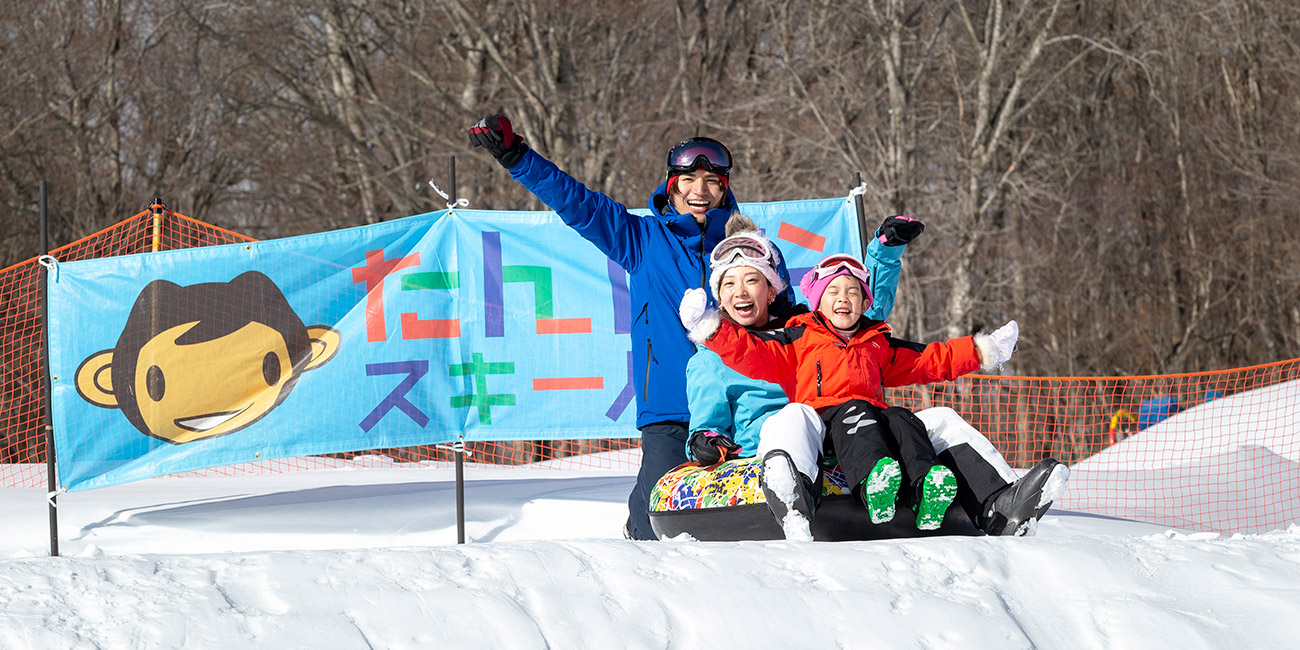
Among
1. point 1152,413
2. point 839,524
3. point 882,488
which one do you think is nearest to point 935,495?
point 882,488

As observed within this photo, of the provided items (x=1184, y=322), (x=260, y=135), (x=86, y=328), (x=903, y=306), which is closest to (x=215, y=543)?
(x=86, y=328)

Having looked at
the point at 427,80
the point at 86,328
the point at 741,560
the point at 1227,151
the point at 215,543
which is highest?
the point at 427,80

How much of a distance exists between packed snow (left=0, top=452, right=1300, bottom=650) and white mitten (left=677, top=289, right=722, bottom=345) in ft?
2.28

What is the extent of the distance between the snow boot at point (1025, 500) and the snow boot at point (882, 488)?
0.37 m

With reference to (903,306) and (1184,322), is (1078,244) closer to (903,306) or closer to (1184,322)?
(1184,322)

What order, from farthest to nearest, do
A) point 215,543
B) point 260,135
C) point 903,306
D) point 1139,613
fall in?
1. point 260,135
2. point 903,306
3. point 215,543
4. point 1139,613

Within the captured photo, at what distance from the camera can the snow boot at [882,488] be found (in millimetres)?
3537

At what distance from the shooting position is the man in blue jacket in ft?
13.9

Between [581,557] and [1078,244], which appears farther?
[1078,244]

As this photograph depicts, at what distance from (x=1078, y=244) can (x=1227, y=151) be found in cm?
281

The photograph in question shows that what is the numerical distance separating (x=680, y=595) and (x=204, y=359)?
366 centimetres

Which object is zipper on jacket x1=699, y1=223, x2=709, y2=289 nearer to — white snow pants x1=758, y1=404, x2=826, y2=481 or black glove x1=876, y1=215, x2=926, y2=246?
black glove x1=876, y1=215, x2=926, y2=246

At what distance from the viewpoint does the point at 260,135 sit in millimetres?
19766

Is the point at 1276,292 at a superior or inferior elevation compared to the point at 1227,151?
inferior
